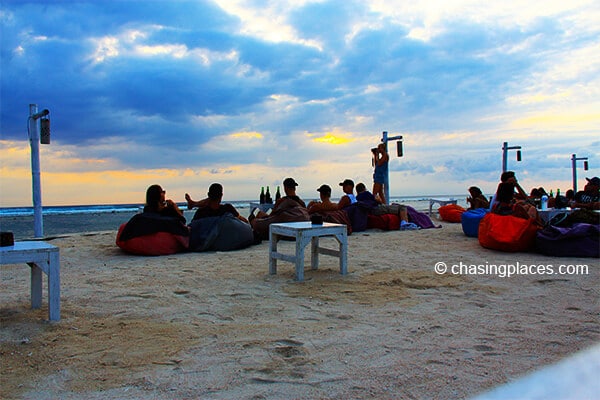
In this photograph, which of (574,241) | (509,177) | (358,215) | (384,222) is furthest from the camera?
(384,222)

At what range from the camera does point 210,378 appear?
2314mm

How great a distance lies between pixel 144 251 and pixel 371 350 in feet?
14.8

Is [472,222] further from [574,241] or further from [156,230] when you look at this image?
[156,230]

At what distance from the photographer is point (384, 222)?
9.65 meters

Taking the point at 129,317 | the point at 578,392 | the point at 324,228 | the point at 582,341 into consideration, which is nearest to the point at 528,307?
the point at 582,341

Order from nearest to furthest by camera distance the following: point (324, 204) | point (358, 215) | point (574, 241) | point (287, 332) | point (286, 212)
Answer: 1. point (287, 332)
2. point (574, 241)
3. point (286, 212)
4. point (324, 204)
5. point (358, 215)

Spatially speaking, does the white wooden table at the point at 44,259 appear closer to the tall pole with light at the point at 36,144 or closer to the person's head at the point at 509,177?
the tall pole with light at the point at 36,144

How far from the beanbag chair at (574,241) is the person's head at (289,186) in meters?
3.74

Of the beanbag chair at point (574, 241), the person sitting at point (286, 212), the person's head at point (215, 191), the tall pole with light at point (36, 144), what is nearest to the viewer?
the beanbag chair at point (574, 241)

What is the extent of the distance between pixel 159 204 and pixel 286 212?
201 centimetres

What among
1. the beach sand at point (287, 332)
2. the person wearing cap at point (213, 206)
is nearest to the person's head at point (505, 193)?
the beach sand at point (287, 332)

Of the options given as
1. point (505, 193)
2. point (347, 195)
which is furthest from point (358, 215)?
point (505, 193)

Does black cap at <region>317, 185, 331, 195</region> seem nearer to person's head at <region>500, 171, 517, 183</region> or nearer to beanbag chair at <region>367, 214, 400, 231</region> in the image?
beanbag chair at <region>367, 214, 400, 231</region>

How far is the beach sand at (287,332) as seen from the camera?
2.26 metres
